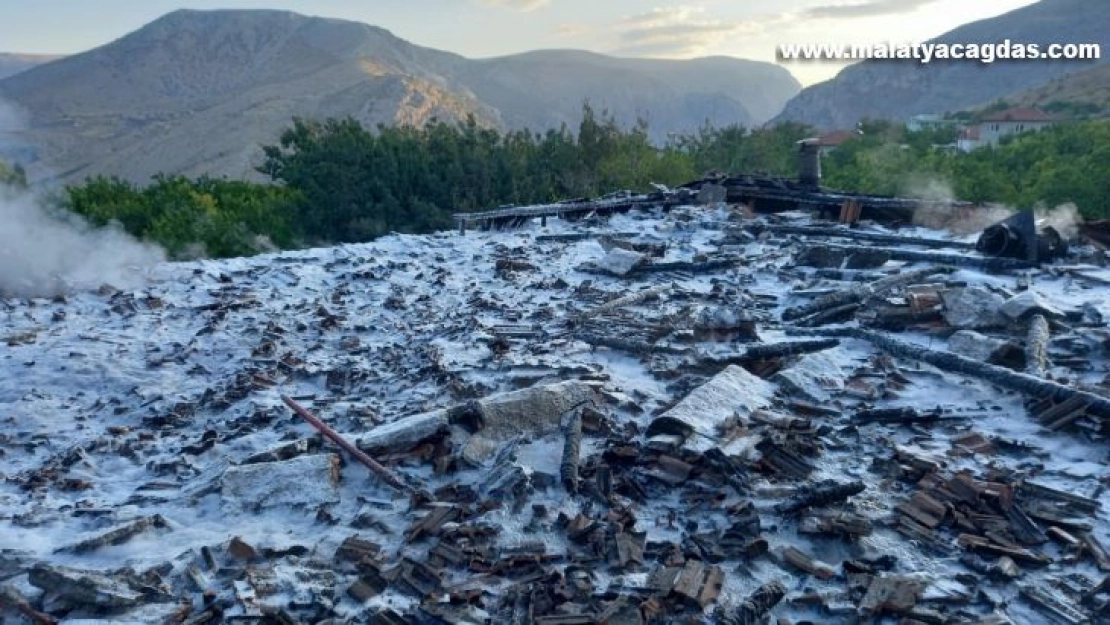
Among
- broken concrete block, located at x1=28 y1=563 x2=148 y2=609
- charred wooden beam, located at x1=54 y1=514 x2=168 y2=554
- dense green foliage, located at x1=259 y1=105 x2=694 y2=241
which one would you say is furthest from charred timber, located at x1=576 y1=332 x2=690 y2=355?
dense green foliage, located at x1=259 y1=105 x2=694 y2=241

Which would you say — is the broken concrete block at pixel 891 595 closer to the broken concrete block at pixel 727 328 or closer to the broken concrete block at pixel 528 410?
the broken concrete block at pixel 528 410

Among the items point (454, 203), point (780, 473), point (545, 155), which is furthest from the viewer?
point (545, 155)

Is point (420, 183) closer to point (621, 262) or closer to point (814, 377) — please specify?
point (621, 262)

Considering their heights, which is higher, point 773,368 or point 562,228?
point 562,228

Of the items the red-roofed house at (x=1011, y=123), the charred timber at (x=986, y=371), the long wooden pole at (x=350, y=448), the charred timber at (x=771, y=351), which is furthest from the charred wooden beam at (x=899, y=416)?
the red-roofed house at (x=1011, y=123)

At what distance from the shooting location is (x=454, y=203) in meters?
23.9

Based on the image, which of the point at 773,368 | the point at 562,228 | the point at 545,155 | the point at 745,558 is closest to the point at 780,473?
the point at 745,558

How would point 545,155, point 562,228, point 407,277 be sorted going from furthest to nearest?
point 545,155 → point 562,228 → point 407,277

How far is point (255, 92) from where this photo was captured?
362 ft

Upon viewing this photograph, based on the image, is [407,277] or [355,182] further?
[355,182]

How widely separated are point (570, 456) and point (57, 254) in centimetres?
728

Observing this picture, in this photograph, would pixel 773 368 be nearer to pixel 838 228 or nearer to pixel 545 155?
pixel 838 228

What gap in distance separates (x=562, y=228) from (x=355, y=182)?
43.5 ft

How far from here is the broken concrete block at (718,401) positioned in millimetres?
5059
